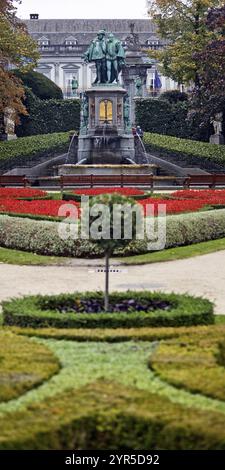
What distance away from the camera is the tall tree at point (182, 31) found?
48.8 metres

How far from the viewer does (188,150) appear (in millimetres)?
45719

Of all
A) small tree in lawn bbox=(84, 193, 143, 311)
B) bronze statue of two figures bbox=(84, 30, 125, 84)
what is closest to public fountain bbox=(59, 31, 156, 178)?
bronze statue of two figures bbox=(84, 30, 125, 84)

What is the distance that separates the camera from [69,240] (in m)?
16.0

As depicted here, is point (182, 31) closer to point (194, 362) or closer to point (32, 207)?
point (32, 207)

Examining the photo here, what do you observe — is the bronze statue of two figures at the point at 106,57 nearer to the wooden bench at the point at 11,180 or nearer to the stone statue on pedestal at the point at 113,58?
the stone statue on pedestal at the point at 113,58

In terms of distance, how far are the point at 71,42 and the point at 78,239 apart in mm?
72179

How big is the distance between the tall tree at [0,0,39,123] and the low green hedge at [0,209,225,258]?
24207 mm

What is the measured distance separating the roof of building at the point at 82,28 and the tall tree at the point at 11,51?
3896 cm

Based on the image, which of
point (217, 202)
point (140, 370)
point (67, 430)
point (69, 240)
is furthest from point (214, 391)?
point (217, 202)

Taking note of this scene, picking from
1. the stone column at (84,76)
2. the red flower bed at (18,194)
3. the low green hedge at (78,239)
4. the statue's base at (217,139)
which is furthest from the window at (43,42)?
the low green hedge at (78,239)

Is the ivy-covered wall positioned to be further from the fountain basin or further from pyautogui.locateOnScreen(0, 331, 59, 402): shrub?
pyautogui.locateOnScreen(0, 331, 59, 402): shrub

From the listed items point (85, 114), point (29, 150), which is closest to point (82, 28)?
point (29, 150)

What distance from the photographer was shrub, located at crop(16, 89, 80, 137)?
173 ft

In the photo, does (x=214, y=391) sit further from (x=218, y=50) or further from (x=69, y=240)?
(x=218, y=50)
